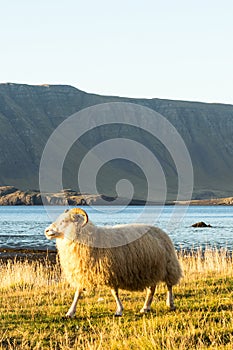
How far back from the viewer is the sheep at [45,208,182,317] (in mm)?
10164

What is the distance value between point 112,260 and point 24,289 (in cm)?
509

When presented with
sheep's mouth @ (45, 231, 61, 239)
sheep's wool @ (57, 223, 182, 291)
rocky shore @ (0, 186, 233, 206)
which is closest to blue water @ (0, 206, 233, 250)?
sheep's wool @ (57, 223, 182, 291)

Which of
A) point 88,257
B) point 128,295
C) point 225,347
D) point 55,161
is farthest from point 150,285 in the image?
point 55,161

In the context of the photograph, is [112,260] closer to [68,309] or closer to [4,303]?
[68,309]

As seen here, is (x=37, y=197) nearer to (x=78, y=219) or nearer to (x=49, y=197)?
(x=49, y=197)

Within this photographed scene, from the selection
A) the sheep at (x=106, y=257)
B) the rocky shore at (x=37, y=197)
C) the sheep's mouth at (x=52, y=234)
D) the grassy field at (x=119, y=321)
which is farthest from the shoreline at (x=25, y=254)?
the rocky shore at (x=37, y=197)

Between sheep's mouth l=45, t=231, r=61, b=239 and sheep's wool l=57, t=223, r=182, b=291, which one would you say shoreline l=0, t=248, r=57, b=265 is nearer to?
sheep's wool l=57, t=223, r=182, b=291

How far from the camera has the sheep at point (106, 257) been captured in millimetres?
10164

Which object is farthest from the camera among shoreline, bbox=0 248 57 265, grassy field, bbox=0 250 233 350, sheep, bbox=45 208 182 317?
shoreline, bbox=0 248 57 265

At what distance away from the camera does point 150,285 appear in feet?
34.4

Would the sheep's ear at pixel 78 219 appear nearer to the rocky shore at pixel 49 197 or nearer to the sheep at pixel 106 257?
the sheep at pixel 106 257

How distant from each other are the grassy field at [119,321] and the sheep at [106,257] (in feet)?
1.53

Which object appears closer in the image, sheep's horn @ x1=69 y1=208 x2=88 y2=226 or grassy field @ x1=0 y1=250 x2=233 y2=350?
grassy field @ x1=0 y1=250 x2=233 y2=350

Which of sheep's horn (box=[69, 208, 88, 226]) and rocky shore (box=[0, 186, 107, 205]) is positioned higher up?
sheep's horn (box=[69, 208, 88, 226])
